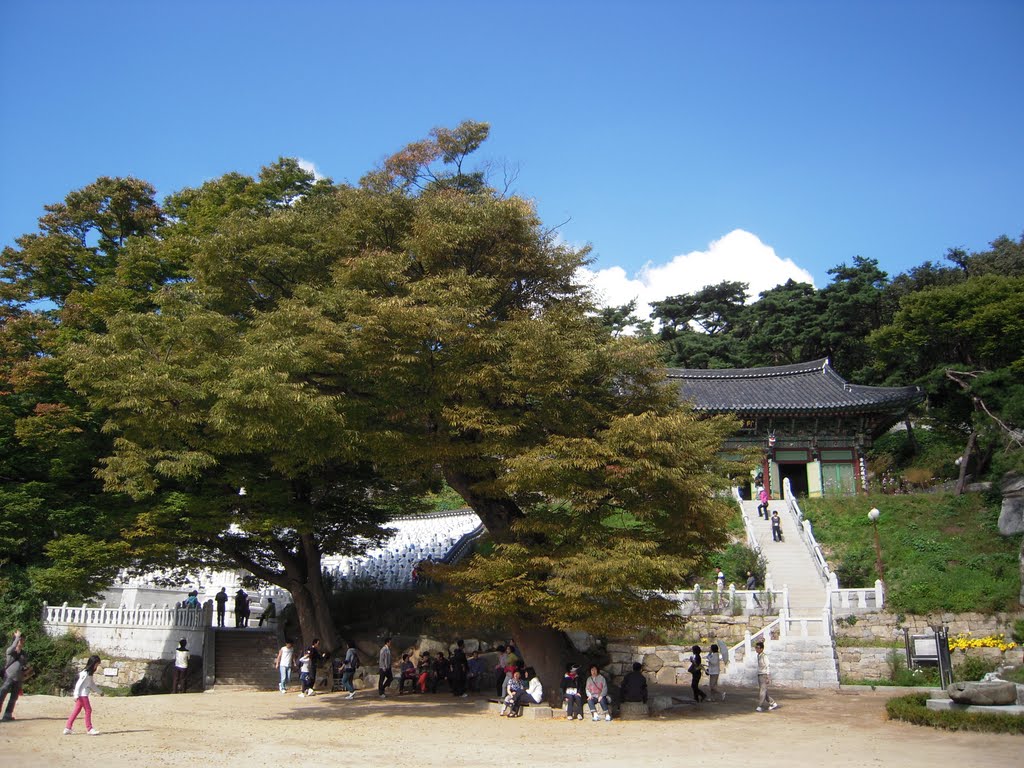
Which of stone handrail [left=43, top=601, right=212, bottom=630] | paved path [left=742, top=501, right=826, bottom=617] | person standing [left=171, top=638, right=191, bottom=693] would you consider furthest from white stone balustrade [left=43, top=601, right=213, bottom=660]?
paved path [left=742, top=501, right=826, bottom=617]

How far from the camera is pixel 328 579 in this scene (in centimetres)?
2431

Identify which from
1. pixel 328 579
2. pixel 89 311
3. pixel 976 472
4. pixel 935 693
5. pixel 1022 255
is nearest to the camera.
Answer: pixel 935 693

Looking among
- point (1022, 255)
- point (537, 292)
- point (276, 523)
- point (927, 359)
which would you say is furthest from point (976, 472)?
point (276, 523)

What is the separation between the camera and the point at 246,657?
68.9ft

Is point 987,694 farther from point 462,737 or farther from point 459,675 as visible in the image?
point 459,675

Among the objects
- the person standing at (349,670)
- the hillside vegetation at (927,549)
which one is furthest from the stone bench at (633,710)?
the hillside vegetation at (927,549)

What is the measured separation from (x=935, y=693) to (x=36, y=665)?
20330 millimetres

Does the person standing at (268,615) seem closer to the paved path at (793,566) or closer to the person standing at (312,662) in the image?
the person standing at (312,662)

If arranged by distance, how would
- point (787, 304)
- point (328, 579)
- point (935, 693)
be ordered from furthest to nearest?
point (787, 304)
point (328, 579)
point (935, 693)

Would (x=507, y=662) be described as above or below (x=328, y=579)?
below

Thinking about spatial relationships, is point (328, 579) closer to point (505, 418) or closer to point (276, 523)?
point (276, 523)

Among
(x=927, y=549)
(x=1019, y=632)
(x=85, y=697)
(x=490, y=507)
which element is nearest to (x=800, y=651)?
(x=1019, y=632)

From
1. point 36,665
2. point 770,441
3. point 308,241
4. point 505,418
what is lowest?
point 36,665

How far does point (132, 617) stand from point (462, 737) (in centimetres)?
1344
